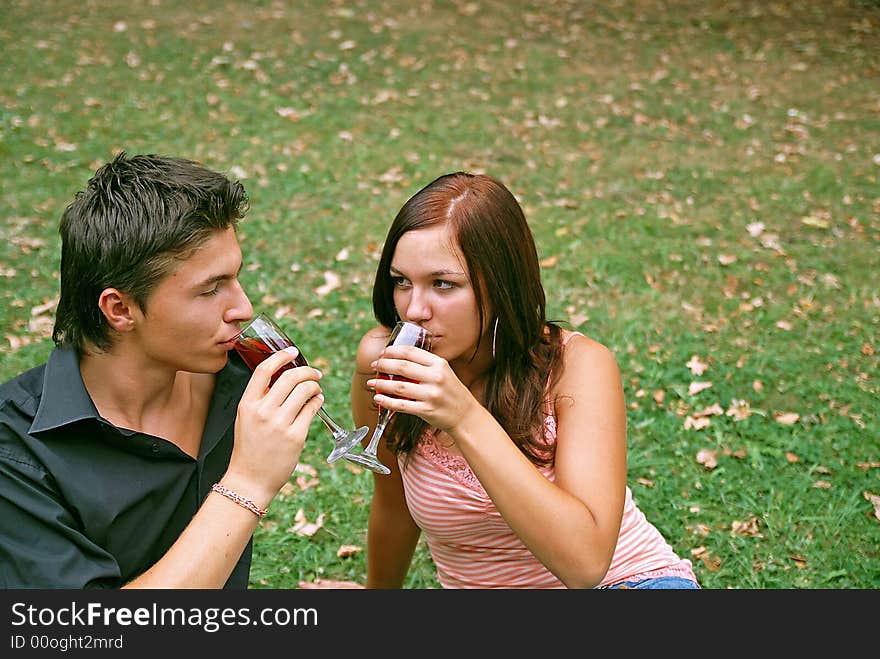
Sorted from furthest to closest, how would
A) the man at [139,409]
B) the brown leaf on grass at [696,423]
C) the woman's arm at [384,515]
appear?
the brown leaf on grass at [696,423], the woman's arm at [384,515], the man at [139,409]

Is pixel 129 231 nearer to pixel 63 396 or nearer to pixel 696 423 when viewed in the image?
pixel 63 396

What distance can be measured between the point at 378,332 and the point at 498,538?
80 cm

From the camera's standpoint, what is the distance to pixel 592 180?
8969 millimetres

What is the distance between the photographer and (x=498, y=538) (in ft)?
10.2

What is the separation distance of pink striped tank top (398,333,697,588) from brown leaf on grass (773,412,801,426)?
93.4 inches

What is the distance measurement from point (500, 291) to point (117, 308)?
1112mm

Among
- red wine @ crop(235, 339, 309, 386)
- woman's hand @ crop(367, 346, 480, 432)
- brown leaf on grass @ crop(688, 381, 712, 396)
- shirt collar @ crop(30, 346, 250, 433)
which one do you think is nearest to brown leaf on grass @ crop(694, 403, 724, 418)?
brown leaf on grass @ crop(688, 381, 712, 396)

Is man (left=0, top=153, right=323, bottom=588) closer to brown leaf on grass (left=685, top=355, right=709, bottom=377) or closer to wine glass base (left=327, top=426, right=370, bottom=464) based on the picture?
wine glass base (left=327, top=426, right=370, bottom=464)

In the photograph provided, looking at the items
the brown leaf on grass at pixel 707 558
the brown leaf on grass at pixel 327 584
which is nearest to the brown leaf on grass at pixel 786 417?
the brown leaf on grass at pixel 707 558

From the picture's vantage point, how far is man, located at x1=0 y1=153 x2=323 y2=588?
2.30 m

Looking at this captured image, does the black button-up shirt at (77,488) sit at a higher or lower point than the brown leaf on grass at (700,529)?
higher

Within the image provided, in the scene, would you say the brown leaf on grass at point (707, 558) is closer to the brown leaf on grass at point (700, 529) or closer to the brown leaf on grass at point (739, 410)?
the brown leaf on grass at point (700, 529)

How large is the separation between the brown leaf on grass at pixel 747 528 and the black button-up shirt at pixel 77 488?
111 inches

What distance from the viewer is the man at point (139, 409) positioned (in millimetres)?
2299
